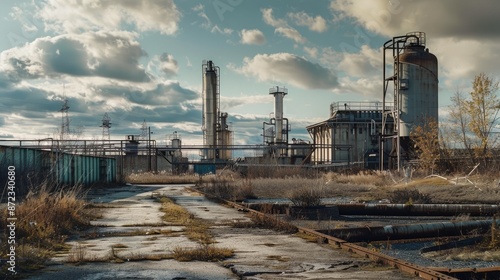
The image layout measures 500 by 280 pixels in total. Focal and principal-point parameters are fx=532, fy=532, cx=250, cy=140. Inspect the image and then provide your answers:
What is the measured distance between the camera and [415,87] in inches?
1566

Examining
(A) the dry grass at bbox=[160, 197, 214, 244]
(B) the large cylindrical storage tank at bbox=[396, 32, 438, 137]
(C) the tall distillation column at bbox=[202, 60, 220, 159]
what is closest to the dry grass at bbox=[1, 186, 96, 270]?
(A) the dry grass at bbox=[160, 197, 214, 244]

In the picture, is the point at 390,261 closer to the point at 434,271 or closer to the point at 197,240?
the point at 434,271

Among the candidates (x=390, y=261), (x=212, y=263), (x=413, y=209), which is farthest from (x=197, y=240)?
(x=413, y=209)

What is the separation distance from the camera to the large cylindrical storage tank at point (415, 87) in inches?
1564

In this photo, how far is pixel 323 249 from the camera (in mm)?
7938

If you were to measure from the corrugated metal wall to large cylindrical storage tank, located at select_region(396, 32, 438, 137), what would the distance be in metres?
22.6

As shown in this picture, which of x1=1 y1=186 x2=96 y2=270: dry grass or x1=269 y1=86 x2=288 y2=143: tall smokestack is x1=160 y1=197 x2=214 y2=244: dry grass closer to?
x1=1 y1=186 x2=96 y2=270: dry grass

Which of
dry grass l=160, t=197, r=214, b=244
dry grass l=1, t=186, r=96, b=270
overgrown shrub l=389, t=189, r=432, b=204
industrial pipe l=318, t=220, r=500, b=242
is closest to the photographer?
dry grass l=1, t=186, r=96, b=270

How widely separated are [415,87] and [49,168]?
1054 inches

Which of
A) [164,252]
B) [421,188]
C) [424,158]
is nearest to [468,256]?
[164,252]

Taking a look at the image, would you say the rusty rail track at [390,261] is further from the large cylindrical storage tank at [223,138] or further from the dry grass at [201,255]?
the large cylindrical storage tank at [223,138]

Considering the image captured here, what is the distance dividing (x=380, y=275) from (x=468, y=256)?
10.3ft

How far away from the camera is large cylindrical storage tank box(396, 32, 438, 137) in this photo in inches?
1564

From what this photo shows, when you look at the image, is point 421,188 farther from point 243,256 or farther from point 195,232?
point 243,256
